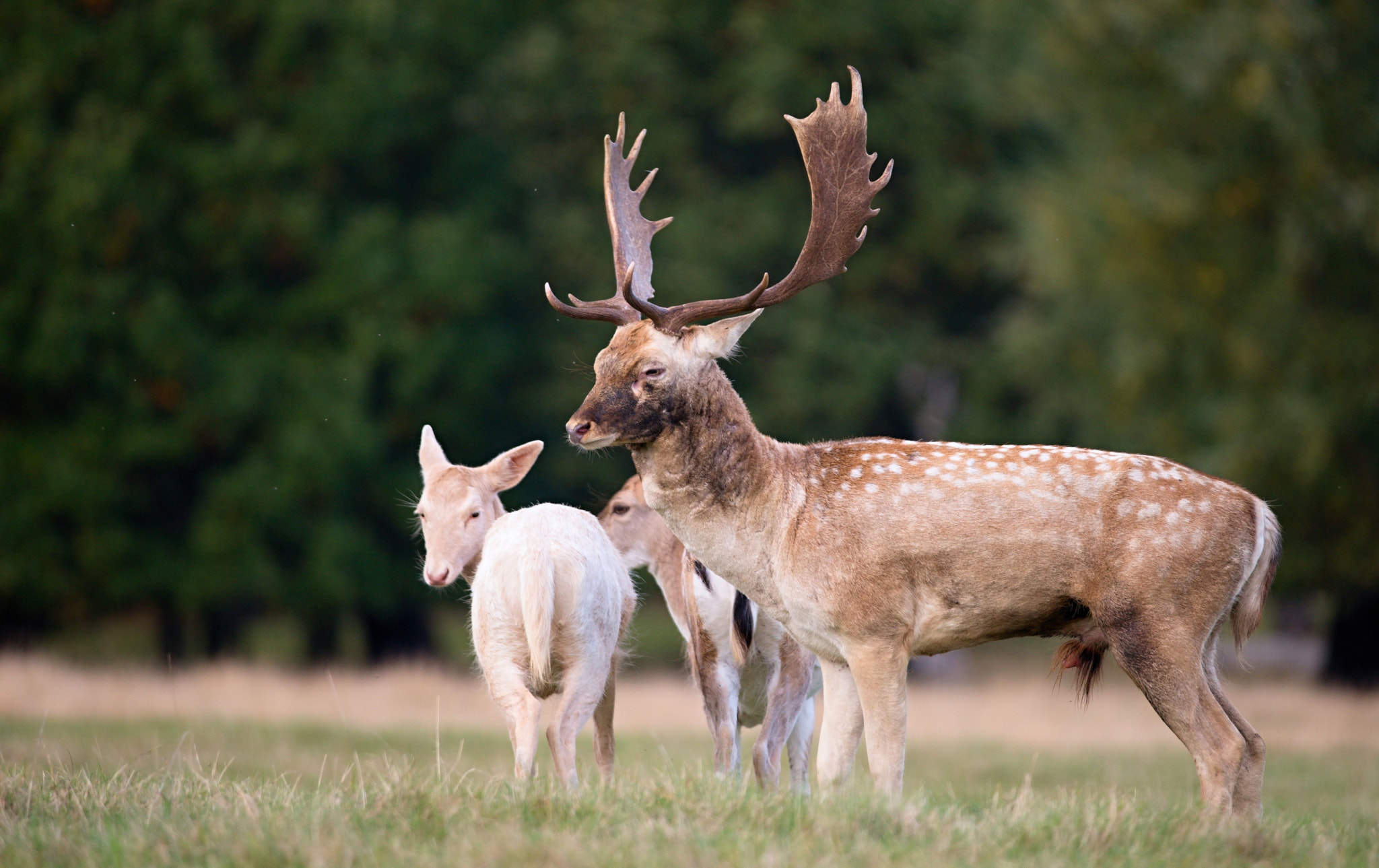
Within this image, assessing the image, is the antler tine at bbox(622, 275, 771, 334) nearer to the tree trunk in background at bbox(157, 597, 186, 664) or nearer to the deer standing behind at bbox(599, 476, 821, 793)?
the deer standing behind at bbox(599, 476, 821, 793)

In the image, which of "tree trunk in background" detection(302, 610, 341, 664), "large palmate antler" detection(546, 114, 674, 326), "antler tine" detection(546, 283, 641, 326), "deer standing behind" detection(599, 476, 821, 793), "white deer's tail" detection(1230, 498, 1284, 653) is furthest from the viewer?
"tree trunk in background" detection(302, 610, 341, 664)

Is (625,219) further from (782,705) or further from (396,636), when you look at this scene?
(396,636)

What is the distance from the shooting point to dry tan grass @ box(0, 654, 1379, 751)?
44.2 feet

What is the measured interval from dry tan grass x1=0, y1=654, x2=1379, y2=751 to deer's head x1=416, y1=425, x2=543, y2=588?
548cm

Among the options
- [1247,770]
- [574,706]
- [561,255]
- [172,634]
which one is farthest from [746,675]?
[172,634]

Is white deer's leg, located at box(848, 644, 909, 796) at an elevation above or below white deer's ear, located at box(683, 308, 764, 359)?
below

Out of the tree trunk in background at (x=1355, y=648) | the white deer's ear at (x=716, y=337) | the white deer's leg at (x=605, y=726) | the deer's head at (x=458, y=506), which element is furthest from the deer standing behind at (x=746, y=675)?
the tree trunk in background at (x=1355, y=648)

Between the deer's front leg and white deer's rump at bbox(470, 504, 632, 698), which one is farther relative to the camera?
the deer's front leg

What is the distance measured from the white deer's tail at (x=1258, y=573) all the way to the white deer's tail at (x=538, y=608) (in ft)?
9.45

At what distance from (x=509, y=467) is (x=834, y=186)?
7.54 feet

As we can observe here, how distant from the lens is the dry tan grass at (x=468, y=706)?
13477 millimetres

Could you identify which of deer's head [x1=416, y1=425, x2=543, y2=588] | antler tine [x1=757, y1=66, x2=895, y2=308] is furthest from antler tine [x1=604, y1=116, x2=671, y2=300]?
deer's head [x1=416, y1=425, x2=543, y2=588]

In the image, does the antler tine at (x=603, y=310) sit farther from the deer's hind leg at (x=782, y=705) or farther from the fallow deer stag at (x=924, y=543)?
the deer's hind leg at (x=782, y=705)

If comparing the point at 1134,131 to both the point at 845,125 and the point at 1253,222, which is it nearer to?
the point at 1253,222
